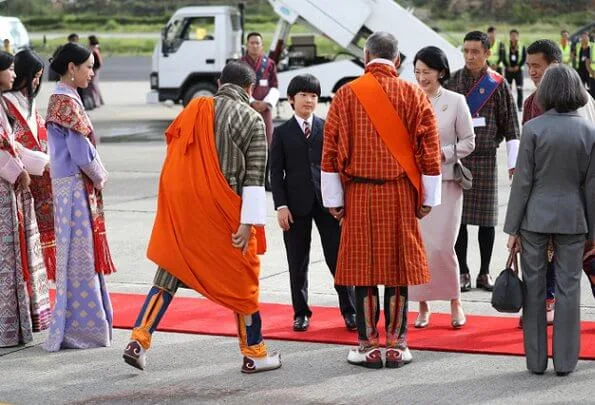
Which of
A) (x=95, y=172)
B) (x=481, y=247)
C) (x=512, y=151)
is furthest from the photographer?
(x=481, y=247)

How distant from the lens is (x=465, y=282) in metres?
8.44

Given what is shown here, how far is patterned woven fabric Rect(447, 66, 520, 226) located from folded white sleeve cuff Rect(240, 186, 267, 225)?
2616mm

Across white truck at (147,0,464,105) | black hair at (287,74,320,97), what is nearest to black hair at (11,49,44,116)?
black hair at (287,74,320,97)

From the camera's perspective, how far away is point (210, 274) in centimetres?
615

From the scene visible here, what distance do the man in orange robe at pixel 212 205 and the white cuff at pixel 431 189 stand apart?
836 millimetres

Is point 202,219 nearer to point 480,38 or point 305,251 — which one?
point 305,251

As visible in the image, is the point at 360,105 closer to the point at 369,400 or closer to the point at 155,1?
the point at 369,400

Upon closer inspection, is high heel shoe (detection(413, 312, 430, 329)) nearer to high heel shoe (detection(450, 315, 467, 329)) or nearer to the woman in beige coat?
the woman in beige coat

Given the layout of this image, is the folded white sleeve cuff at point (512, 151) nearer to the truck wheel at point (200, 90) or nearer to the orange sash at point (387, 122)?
the orange sash at point (387, 122)

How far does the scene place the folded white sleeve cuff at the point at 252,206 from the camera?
605 cm

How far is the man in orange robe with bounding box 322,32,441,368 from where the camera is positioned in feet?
20.6

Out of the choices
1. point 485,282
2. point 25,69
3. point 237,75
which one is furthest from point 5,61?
point 485,282

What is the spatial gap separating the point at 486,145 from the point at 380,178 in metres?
2.23

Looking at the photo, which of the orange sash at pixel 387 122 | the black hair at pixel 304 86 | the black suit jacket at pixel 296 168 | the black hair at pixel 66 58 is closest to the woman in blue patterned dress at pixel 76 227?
the black hair at pixel 66 58
